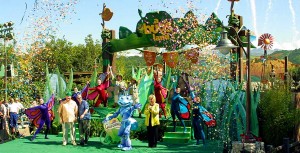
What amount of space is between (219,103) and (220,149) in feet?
3.95

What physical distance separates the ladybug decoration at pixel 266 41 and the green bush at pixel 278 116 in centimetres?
812

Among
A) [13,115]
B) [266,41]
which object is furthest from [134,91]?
[266,41]

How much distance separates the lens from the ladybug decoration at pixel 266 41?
18078 millimetres

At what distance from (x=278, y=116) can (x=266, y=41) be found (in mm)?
8494

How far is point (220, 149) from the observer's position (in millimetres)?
11516

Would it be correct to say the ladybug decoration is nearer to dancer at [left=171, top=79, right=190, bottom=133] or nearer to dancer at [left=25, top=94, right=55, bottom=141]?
dancer at [left=171, top=79, right=190, bottom=133]

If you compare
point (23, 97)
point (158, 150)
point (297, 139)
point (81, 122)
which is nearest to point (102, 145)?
point (81, 122)

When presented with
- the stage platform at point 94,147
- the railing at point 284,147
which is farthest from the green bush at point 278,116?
the stage platform at point 94,147

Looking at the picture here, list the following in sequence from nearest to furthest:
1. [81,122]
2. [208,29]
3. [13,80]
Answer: [81,122]
[208,29]
[13,80]

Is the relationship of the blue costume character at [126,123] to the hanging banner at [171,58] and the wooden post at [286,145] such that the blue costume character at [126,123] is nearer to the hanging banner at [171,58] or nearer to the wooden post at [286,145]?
the wooden post at [286,145]

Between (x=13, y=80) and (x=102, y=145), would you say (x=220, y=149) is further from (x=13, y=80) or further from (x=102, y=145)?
(x=13, y=80)

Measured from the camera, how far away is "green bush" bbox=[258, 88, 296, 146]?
32.6 feet

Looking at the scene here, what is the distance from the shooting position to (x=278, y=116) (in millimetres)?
10055

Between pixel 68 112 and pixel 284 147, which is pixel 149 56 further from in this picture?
pixel 284 147
